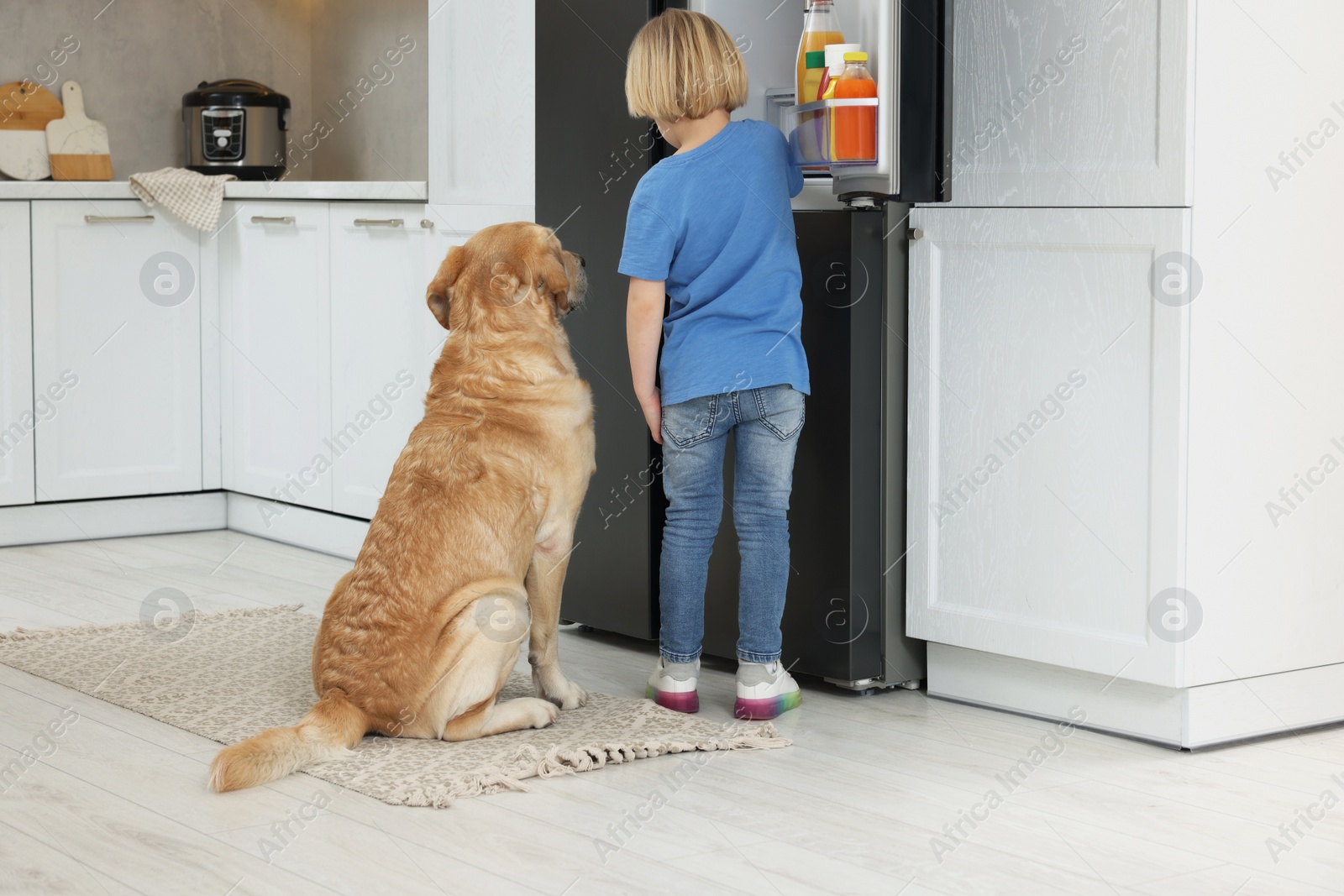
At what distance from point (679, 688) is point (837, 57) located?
123cm

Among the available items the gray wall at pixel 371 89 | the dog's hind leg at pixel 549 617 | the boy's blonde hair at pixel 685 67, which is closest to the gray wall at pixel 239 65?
the gray wall at pixel 371 89

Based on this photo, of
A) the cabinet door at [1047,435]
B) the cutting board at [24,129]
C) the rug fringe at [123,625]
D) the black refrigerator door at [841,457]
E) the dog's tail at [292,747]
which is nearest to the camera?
the dog's tail at [292,747]

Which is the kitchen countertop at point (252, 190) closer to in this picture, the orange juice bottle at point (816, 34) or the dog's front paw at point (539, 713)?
the orange juice bottle at point (816, 34)

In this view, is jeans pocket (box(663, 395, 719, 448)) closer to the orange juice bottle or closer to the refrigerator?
the refrigerator

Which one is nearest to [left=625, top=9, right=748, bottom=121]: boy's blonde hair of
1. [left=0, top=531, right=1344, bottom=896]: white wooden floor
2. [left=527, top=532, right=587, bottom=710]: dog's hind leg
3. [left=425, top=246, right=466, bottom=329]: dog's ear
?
[left=425, top=246, right=466, bottom=329]: dog's ear

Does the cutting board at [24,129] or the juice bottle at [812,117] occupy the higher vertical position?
the cutting board at [24,129]

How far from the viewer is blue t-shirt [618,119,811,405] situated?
2.62 metres

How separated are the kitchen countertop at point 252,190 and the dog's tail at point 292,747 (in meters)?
2.06

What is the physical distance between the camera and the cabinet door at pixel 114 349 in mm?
4664

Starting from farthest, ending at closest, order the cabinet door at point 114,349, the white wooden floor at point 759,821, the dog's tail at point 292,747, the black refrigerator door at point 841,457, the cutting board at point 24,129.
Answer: the cutting board at point 24,129
the cabinet door at point 114,349
the black refrigerator door at point 841,457
the dog's tail at point 292,747
the white wooden floor at point 759,821

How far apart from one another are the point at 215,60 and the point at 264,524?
76.8 inches

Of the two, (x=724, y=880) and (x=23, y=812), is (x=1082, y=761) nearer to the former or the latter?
(x=724, y=880)

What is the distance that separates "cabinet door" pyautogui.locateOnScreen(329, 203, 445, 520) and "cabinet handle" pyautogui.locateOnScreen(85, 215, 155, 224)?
779 mm

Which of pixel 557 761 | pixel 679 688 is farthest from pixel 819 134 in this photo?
pixel 557 761
